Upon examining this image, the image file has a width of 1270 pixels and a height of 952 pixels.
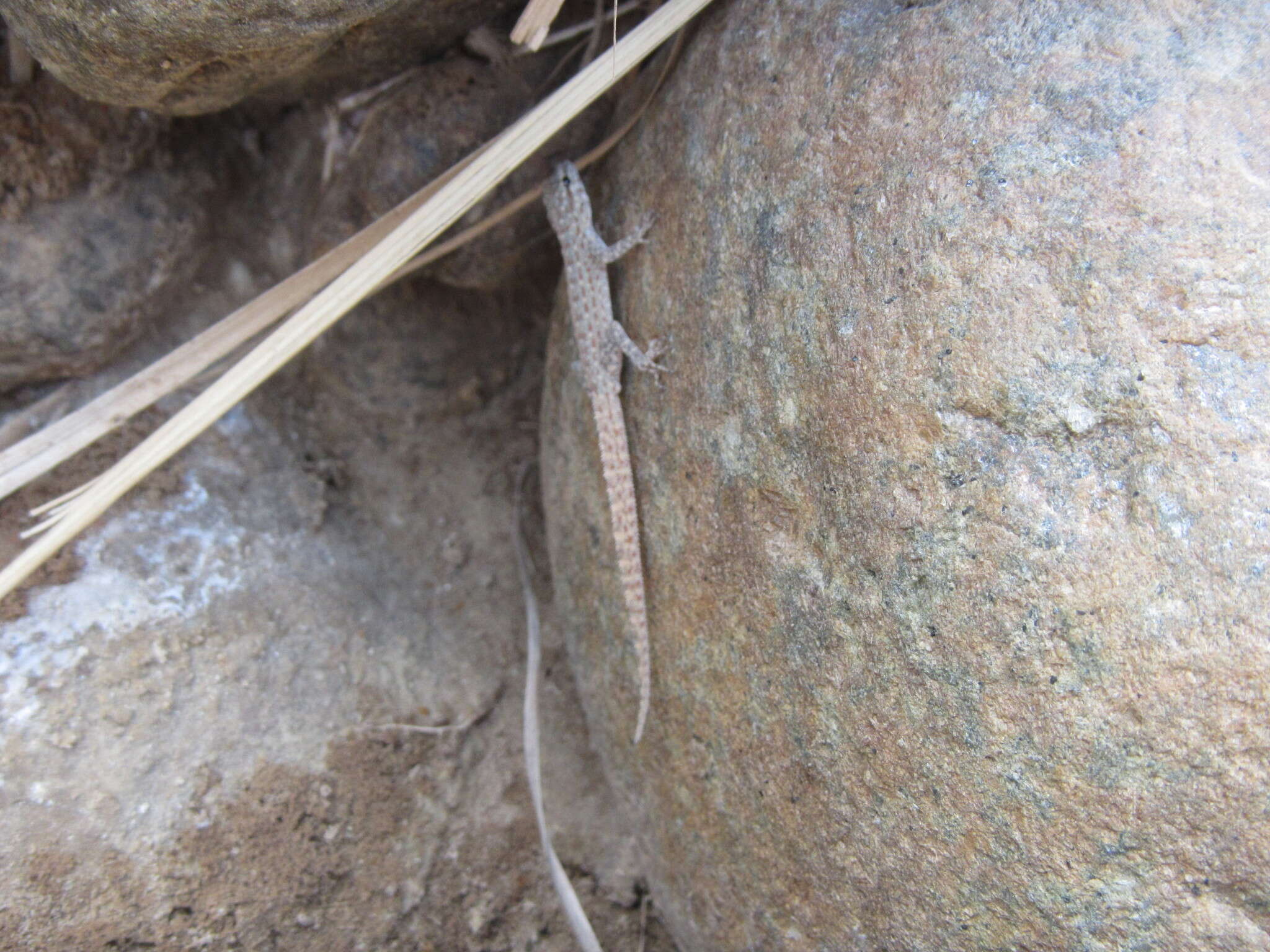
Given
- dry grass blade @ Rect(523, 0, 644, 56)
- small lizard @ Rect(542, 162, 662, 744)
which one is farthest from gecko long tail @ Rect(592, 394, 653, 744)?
dry grass blade @ Rect(523, 0, 644, 56)

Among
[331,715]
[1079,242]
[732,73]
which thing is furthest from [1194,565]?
[331,715]

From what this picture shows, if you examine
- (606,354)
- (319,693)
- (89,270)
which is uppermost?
(89,270)

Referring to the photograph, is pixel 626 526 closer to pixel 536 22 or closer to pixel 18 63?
pixel 536 22

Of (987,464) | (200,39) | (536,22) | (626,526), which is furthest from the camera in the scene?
(626,526)

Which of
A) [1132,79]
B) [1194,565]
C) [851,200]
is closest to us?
[1194,565]

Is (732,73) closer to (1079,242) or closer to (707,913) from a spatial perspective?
(1079,242)

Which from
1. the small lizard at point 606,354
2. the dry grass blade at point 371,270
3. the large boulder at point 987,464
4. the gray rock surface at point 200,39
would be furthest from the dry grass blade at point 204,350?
the large boulder at point 987,464

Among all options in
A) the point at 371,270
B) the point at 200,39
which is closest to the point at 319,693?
the point at 371,270
